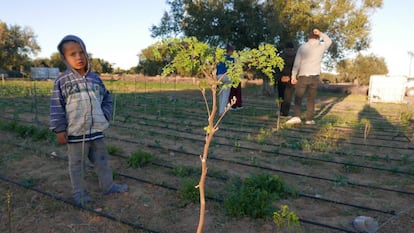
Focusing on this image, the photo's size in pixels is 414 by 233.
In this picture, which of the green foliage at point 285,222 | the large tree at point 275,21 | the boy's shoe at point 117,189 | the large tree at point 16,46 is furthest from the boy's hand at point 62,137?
the large tree at point 16,46

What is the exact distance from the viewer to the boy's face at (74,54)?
2736mm

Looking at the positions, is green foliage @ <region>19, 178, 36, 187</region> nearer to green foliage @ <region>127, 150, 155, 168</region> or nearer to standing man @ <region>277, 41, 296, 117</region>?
green foliage @ <region>127, 150, 155, 168</region>

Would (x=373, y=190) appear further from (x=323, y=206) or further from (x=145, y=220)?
(x=145, y=220)

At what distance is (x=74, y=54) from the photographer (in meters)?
2.76

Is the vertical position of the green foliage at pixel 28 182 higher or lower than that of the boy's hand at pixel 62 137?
lower

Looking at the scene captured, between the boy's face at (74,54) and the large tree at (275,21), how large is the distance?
496 inches

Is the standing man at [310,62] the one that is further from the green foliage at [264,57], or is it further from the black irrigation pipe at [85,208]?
the green foliage at [264,57]

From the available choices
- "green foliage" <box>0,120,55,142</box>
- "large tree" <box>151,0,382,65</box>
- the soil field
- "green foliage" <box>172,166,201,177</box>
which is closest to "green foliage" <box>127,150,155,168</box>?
the soil field

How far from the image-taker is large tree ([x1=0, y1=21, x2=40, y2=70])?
146 ft

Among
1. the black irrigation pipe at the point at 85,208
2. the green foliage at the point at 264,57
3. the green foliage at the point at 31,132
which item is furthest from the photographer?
the green foliage at the point at 31,132

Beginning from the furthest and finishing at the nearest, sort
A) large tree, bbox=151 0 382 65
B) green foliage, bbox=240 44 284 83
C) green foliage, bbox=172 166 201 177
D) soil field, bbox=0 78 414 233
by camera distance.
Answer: large tree, bbox=151 0 382 65
green foliage, bbox=172 166 201 177
soil field, bbox=0 78 414 233
green foliage, bbox=240 44 284 83

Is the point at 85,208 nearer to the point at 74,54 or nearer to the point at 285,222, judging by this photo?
the point at 74,54

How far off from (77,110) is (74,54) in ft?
1.62

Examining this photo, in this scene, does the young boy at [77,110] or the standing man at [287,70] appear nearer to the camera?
the young boy at [77,110]
